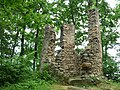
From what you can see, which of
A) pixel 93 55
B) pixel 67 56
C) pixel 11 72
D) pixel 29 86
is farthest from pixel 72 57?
pixel 11 72

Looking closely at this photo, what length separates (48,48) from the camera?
45.0 ft

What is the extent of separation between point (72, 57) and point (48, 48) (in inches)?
52.2

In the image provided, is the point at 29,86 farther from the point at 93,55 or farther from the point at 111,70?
the point at 111,70

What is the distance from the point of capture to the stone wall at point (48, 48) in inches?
533

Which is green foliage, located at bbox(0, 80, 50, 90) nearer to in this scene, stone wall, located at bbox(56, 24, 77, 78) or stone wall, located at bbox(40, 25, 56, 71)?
stone wall, located at bbox(56, 24, 77, 78)

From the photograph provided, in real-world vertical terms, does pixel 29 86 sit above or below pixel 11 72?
below

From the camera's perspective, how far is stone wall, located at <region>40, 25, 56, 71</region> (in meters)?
13.5

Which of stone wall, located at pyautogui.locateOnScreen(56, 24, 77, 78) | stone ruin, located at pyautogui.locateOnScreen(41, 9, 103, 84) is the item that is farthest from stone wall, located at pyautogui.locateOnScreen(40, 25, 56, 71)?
stone wall, located at pyautogui.locateOnScreen(56, 24, 77, 78)

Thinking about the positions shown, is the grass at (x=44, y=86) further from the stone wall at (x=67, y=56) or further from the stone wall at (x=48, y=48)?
the stone wall at (x=48, y=48)

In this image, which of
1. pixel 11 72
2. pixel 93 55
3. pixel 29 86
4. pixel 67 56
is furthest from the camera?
pixel 67 56

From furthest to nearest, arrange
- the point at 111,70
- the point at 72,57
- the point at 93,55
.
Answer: the point at 111,70 → the point at 72,57 → the point at 93,55

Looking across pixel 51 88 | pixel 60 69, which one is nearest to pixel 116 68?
pixel 60 69

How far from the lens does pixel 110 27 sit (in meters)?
21.7

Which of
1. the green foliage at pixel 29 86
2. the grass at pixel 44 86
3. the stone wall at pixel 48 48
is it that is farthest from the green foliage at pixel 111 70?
the green foliage at pixel 29 86
